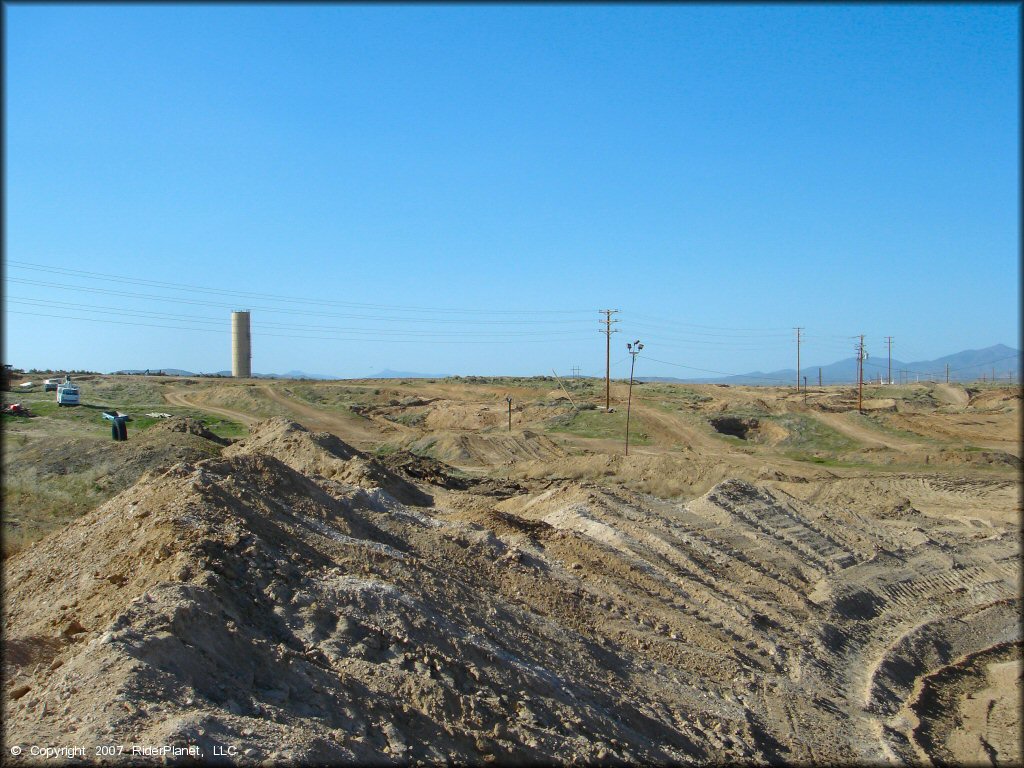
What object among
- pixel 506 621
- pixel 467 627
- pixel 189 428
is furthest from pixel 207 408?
pixel 467 627

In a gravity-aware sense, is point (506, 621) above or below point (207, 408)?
below

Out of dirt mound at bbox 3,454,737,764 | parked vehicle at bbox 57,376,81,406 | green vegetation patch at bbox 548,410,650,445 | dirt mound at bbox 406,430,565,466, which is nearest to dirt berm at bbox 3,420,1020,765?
dirt mound at bbox 3,454,737,764

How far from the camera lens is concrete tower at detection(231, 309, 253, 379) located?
9069 cm

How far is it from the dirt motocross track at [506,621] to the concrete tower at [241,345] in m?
64.8

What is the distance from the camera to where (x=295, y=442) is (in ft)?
85.1

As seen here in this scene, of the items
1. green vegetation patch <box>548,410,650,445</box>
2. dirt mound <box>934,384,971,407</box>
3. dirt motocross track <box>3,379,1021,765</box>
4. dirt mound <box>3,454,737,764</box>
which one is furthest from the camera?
dirt mound <box>934,384,971,407</box>

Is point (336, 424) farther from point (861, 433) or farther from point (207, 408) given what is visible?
point (861, 433)

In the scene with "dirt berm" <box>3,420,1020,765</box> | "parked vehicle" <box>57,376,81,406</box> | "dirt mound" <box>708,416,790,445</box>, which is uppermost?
"parked vehicle" <box>57,376,81,406</box>

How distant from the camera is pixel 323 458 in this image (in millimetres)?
24172

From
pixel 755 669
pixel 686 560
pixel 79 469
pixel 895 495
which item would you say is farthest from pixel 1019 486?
pixel 79 469

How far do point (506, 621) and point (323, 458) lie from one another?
13154 mm

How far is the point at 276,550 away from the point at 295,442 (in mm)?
15553

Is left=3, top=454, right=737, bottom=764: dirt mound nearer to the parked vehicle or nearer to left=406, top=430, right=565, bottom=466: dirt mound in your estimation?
left=406, top=430, right=565, bottom=466: dirt mound

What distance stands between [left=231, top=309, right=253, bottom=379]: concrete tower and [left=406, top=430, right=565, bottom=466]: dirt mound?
5764cm
